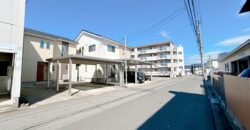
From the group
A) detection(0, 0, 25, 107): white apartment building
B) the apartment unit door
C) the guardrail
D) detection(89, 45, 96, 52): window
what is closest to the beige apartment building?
the apartment unit door

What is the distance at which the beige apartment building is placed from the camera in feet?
37.0

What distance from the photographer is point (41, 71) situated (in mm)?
12758

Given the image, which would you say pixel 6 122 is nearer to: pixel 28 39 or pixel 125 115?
pixel 125 115

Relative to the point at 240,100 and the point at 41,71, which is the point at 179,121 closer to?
Result: the point at 240,100

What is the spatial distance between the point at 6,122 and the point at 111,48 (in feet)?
47.3

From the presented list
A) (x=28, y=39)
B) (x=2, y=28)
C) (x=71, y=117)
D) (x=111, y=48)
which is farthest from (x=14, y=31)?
(x=111, y=48)

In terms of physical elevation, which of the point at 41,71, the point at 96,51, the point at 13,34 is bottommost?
the point at 41,71

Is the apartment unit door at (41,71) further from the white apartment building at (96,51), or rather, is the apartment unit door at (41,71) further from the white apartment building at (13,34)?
the white apartment building at (13,34)

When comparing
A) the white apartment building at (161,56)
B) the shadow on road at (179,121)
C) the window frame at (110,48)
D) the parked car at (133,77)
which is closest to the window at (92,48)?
the window frame at (110,48)

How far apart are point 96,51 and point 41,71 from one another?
723cm

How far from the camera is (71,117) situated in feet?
12.6

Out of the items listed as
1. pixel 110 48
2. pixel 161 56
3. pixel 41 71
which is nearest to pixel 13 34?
pixel 41 71

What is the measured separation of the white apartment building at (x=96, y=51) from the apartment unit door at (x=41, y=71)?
Result: 4.62 m

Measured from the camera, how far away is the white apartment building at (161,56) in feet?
96.6
